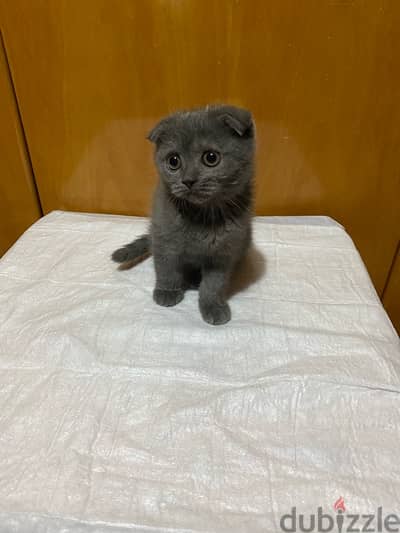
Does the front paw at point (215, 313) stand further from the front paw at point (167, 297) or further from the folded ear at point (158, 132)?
the folded ear at point (158, 132)

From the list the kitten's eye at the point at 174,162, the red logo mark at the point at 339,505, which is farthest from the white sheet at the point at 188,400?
the kitten's eye at the point at 174,162

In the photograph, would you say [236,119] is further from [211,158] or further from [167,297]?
[167,297]

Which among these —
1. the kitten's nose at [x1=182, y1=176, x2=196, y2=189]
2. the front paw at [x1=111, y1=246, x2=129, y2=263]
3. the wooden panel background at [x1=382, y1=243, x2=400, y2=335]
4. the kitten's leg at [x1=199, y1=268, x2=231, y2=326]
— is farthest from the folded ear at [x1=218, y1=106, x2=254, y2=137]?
the wooden panel background at [x1=382, y1=243, x2=400, y2=335]

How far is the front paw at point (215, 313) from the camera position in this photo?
0.76 metres

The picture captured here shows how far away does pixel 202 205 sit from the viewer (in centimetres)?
71

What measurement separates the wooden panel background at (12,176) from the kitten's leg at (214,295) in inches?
24.2

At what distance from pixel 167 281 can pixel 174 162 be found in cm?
25

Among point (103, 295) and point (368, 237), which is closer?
point (103, 295)

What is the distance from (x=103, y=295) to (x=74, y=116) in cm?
46

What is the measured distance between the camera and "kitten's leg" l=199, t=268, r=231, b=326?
30.3 inches

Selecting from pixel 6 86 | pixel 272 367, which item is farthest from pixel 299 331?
pixel 6 86

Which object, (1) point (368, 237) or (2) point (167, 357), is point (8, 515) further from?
(1) point (368, 237)

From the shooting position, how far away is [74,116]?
3.16 feet

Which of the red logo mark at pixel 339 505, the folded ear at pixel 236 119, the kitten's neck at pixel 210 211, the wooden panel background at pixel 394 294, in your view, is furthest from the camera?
the wooden panel background at pixel 394 294
